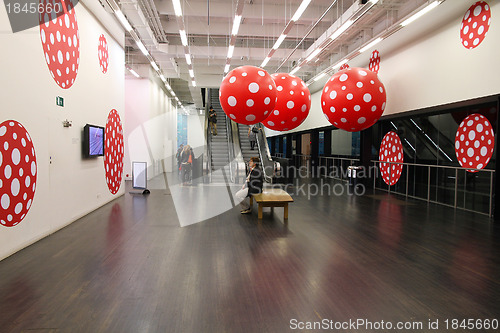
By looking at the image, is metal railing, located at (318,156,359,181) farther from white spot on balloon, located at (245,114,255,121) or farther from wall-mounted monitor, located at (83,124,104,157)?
wall-mounted monitor, located at (83,124,104,157)

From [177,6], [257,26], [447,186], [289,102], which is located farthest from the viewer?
[257,26]

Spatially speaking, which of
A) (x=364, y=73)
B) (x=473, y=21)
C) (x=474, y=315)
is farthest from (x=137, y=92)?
(x=474, y=315)

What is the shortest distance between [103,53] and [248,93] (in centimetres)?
559

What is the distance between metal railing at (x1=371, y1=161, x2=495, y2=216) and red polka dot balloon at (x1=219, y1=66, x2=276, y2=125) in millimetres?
5985

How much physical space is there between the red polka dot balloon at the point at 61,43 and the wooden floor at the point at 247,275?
2.91 metres

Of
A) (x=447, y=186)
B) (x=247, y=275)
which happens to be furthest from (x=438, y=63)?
(x=247, y=275)

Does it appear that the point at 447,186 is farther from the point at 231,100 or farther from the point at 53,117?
the point at 53,117

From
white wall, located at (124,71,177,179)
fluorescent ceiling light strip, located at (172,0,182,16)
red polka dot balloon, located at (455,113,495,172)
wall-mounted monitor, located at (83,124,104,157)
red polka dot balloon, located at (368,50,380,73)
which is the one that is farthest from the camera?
white wall, located at (124,71,177,179)

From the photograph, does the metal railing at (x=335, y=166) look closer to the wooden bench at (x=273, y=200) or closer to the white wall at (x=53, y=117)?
the wooden bench at (x=273, y=200)

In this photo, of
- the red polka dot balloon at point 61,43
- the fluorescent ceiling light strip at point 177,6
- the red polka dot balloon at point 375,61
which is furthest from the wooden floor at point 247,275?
the red polka dot balloon at point 375,61

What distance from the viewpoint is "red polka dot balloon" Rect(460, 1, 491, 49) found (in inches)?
258

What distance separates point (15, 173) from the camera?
186 inches

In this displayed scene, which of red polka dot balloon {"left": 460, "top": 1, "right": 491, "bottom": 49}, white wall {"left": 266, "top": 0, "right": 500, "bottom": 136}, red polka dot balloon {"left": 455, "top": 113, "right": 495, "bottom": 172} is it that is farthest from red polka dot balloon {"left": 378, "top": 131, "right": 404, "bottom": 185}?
red polka dot balloon {"left": 460, "top": 1, "right": 491, "bottom": 49}

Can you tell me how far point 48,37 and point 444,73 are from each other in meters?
8.32
